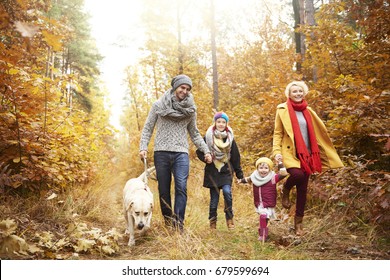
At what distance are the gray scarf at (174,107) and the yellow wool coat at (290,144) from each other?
1156mm

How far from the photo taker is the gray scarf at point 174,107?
15.7 ft

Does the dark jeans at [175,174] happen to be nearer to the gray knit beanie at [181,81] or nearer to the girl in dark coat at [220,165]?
the girl in dark coat at [220,165]

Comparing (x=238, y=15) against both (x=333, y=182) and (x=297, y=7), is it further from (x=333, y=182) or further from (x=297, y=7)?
(x=333, y=182)

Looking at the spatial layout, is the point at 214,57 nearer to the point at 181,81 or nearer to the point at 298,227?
the point at 181,81

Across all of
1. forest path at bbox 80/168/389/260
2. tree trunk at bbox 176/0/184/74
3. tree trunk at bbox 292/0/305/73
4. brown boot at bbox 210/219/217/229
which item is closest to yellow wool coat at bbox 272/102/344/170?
forest path at bbox 80/168/389/260

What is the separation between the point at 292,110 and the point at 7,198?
4.07 m

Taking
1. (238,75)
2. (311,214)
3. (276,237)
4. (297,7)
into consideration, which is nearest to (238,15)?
(238,75)

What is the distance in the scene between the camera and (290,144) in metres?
4.41

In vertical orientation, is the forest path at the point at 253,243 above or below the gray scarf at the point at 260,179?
below

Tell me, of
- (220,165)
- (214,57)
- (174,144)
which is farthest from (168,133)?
(214,57)

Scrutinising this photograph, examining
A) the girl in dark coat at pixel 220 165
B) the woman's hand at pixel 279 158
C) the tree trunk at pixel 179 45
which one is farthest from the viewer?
the tree trunk at pixel 179 45

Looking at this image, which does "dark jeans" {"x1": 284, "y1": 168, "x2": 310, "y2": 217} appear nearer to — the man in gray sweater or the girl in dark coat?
the girl in dark coat

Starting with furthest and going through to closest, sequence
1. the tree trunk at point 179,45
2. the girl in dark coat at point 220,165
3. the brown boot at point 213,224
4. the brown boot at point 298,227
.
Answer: the tree trunk at point 179,45
the girl in dark coat at point 220,165
the brown boot at point 213,224
the brown boot at point 298,227

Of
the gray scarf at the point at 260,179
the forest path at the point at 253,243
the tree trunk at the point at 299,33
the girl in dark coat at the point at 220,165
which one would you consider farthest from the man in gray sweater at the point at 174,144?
the tree trunk at the point at 299,33
